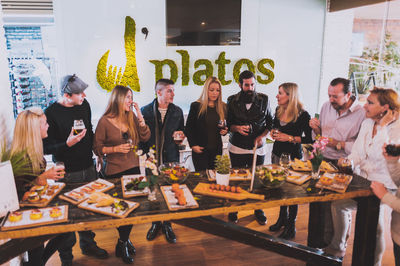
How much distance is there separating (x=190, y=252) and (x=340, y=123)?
202 centimetres

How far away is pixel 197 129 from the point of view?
354 cm

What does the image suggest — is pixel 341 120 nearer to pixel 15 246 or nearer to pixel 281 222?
pixel 281 222

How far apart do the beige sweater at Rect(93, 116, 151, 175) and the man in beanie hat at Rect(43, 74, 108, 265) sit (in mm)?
155

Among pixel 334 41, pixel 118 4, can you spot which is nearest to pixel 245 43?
pixel 334 41

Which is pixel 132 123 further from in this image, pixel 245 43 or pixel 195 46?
pixel 245 43

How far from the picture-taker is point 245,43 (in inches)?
209

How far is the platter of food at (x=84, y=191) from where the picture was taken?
2221 mm

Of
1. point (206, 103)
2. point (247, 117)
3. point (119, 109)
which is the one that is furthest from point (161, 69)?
point (119, 109)

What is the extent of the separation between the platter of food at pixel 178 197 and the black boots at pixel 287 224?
1.55 meters

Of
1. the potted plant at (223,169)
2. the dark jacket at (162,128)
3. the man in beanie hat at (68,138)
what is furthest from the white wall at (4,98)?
the potted plant at (223,169)

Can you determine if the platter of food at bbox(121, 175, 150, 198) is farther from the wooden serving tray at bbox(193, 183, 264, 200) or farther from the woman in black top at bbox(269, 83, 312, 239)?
the woman in black top at bbox(269, 83, 312, 239)

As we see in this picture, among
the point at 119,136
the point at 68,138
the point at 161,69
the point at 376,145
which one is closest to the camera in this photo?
the point at 376,145

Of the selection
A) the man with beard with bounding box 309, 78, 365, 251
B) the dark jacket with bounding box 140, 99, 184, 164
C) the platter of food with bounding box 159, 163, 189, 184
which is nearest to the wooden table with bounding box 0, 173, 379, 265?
the platter of food with bounding box 159, 163, 189, 184

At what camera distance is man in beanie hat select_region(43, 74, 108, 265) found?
9.45 ft
